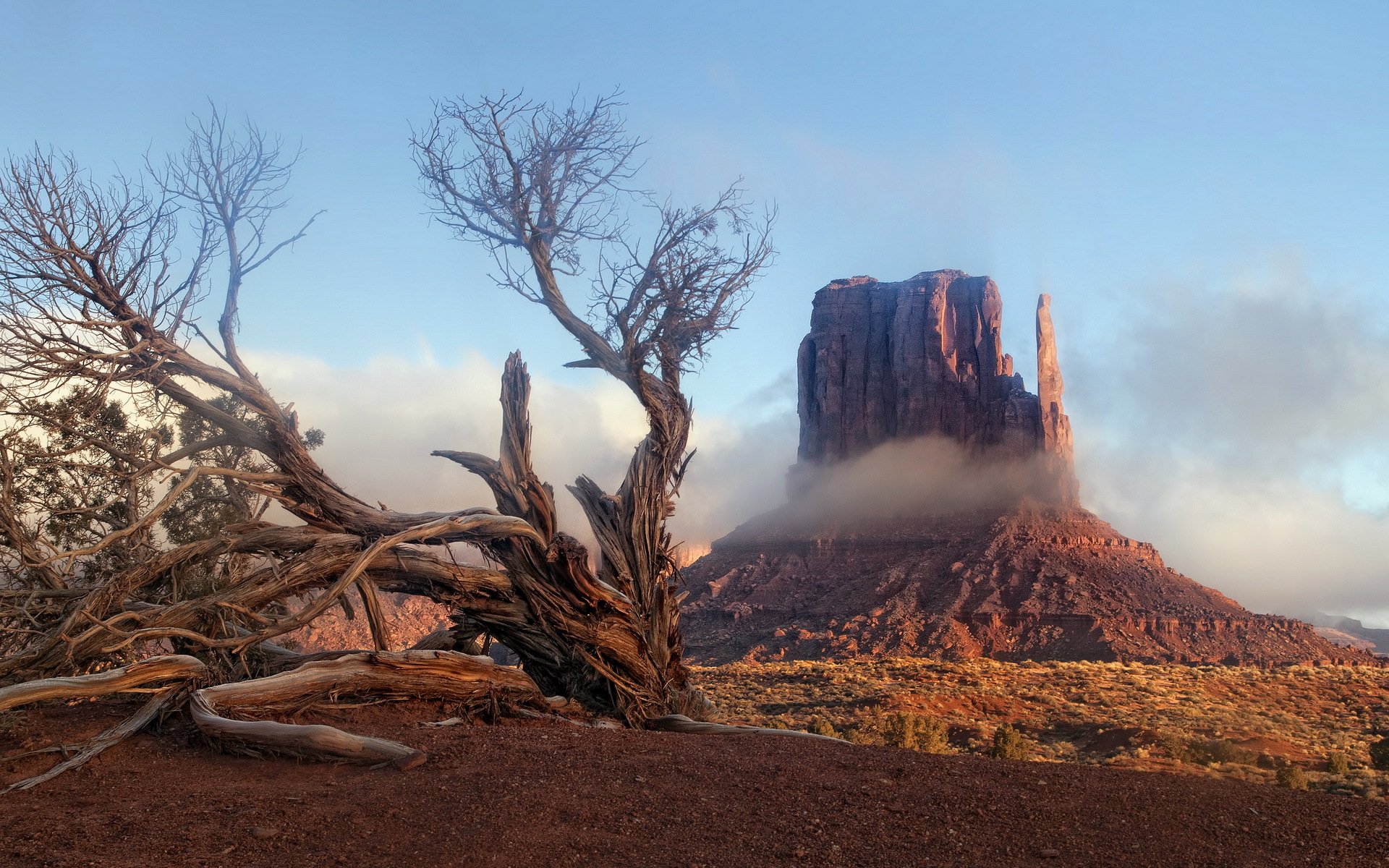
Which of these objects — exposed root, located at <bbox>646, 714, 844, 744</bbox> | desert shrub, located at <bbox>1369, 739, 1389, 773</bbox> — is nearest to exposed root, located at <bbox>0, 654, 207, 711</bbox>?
exposed root, located at <bbox>646, 714, 844, 744</bbox>

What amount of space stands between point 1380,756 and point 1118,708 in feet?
39.5

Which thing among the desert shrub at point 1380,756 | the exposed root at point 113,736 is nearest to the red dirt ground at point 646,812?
the exposed root at point 113,736

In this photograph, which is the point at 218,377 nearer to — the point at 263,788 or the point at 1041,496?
the point at 263,788

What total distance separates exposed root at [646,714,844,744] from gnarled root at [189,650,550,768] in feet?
3.95

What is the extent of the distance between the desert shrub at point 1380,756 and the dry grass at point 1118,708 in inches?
12.2

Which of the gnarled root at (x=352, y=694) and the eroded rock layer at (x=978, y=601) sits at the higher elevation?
the eroded rock layer at (x=978, y=601)

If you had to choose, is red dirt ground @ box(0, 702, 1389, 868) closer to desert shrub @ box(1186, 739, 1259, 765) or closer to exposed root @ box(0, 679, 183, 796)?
exposed root @ box(0, 679, 183, 796)

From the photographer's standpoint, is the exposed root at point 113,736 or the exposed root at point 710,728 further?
the exposed root at point 710,728

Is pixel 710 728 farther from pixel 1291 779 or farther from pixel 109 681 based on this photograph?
pixel 1291 779

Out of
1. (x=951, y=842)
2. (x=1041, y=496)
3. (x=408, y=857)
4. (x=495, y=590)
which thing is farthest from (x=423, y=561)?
(x=1041, y=496)

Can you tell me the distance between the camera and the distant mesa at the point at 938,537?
58000mm

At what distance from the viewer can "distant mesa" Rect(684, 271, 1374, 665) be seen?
58.0 meters

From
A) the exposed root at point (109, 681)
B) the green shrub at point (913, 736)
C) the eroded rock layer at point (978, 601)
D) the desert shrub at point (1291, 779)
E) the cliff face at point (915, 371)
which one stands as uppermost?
the cliff face at point (915, 371)

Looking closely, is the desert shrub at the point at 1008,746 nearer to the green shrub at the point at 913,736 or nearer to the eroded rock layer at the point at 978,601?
the green shrub at the point at 913,736
